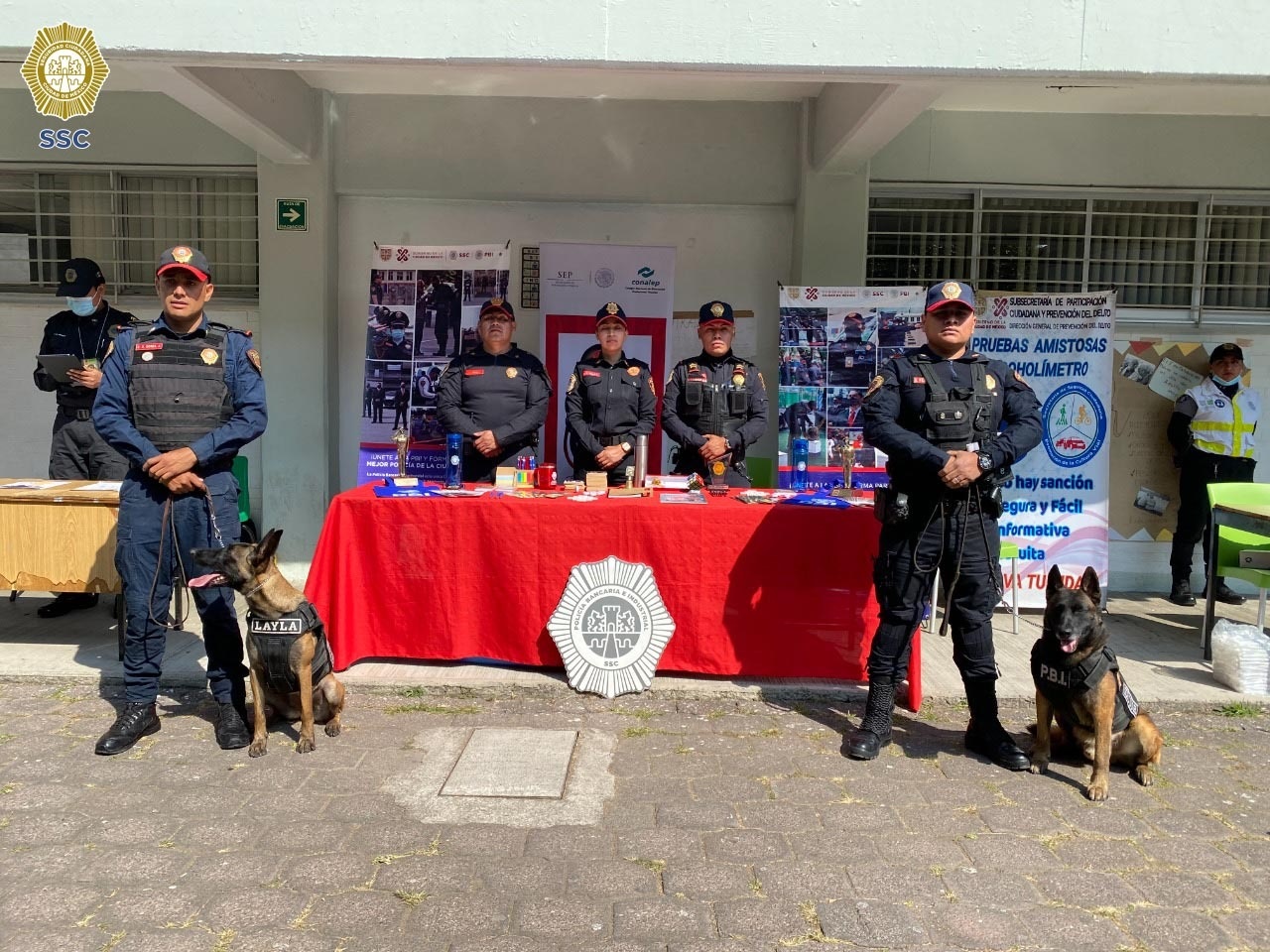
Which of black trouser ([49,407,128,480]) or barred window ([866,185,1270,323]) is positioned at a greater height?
barred window ([866,185,1270,323])

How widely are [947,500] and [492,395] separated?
10.6ft

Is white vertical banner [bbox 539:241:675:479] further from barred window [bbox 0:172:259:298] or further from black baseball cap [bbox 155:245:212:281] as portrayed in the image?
black baseball cap [bbox 155:245:212:281]

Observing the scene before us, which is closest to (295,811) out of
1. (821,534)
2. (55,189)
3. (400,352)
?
(821,534)

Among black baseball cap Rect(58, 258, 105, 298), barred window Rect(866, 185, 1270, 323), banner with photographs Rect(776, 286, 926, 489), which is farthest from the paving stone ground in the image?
barred window Rect(866, 185, 1270, 323)

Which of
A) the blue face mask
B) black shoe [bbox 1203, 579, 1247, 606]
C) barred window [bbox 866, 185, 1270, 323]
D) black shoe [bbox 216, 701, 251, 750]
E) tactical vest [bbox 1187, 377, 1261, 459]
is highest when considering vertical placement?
barred window [bbox 866, 185, 1270, 323]

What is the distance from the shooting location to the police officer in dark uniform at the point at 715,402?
6027 mm

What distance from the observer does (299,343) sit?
7281 mm

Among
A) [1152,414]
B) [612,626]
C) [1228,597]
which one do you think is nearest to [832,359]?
[1152,414]

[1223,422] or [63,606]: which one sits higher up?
[1223,422]

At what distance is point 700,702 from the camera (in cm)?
470

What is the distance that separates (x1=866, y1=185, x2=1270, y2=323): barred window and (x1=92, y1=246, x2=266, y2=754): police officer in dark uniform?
5.40m

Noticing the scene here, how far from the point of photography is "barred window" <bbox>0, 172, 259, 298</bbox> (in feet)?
24.9

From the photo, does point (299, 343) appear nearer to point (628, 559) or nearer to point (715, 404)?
point (715, 404)

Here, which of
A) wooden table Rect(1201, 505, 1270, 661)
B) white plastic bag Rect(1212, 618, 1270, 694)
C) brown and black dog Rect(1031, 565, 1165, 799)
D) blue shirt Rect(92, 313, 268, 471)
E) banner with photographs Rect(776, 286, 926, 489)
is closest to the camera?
brown and black dog Rect(1031, 565, 1165, 799)
